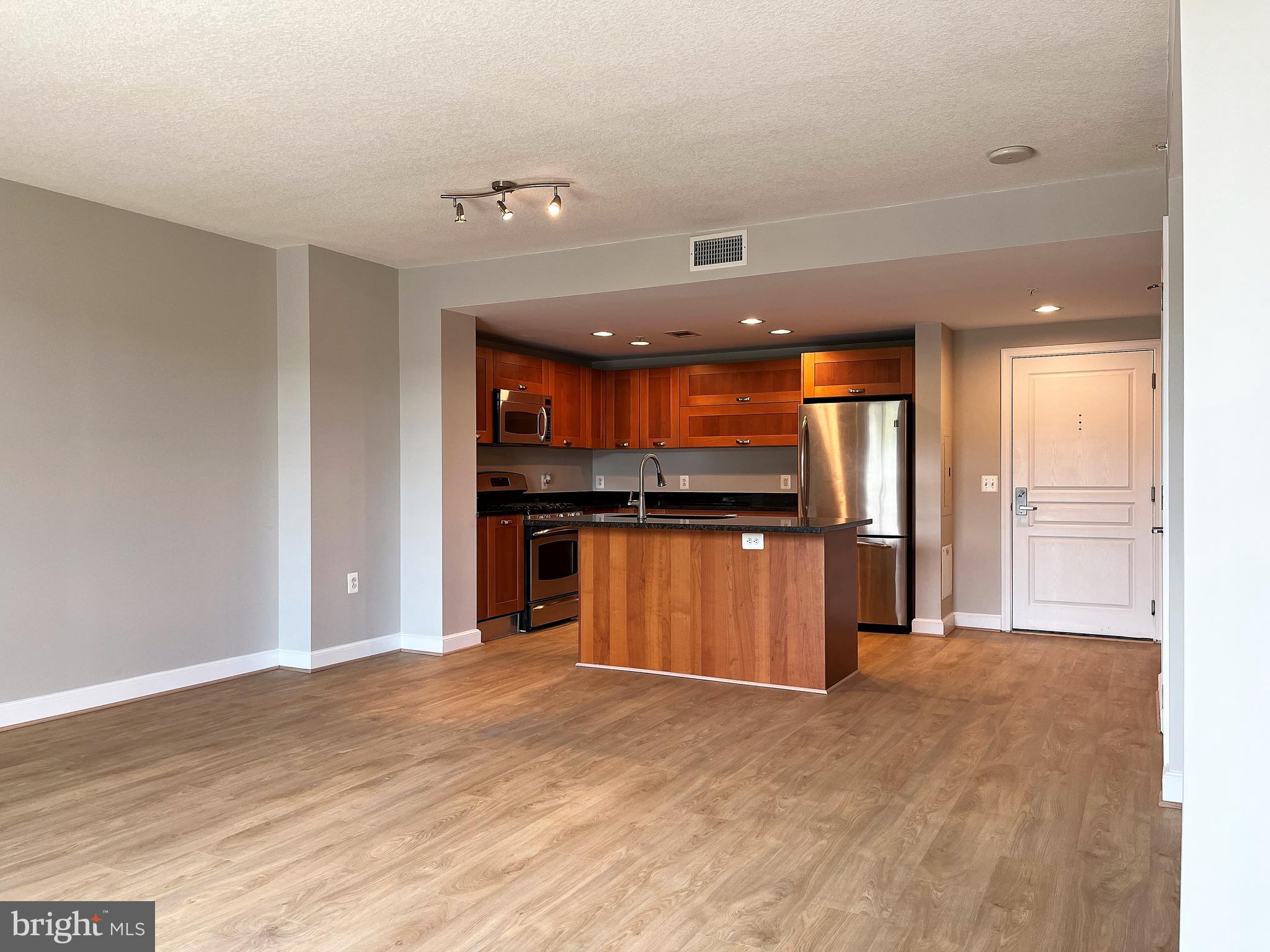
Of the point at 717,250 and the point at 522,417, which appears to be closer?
the point at 717,250

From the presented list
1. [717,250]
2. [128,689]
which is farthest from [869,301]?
[128,689]

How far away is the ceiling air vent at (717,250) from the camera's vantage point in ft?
15.2

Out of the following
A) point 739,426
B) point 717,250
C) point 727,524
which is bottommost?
point 727,524

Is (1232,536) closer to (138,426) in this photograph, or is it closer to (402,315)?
(138,426)

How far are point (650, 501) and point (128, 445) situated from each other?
4544 mm

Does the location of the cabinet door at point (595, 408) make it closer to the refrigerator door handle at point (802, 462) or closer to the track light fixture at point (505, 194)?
the refrigerator door handle at point (802, 462)

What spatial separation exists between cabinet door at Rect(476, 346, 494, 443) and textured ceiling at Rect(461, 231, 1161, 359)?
220mm

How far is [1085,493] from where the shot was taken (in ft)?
20.3

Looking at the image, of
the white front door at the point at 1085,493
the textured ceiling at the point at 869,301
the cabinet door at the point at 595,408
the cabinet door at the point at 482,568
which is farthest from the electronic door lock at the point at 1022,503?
the cabinet door at the point at 482,568

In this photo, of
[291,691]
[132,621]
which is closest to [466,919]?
[291,691]

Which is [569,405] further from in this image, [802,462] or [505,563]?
[802,462]

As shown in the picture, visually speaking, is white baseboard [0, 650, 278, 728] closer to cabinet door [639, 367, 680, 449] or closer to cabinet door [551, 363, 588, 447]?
cabinet door [551, 363, 588, 447]

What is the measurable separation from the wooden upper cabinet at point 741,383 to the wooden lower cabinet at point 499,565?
6.56 ft

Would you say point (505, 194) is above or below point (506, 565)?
above
